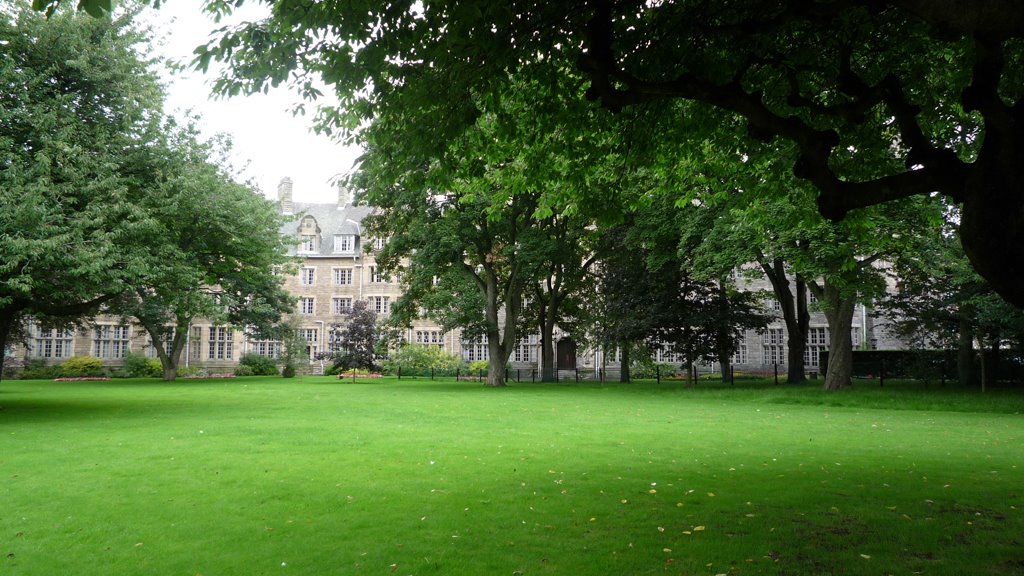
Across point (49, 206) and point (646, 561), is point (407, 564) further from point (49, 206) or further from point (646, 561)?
point (49, 206)

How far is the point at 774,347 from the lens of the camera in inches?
2125

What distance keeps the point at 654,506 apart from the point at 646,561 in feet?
6.02

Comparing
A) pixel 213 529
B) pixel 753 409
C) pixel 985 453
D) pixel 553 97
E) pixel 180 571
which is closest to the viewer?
pixel 180 571

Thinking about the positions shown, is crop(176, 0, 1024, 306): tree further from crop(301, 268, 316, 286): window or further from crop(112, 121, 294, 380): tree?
crop(301, 268, 316, 286): window

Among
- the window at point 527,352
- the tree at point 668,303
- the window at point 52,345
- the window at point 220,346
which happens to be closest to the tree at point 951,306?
the tree at point 668,303

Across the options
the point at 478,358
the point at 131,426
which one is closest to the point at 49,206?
the point at 131,426

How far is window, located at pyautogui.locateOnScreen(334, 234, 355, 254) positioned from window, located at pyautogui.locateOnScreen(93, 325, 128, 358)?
18.6 metres

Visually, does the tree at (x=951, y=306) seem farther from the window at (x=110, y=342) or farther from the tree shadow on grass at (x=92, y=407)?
the window at (x=110, y=342)

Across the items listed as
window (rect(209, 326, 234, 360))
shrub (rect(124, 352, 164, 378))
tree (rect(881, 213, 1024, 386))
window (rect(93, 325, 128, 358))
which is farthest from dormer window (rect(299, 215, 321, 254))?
tree (rect(881, 213, 1024, 386))

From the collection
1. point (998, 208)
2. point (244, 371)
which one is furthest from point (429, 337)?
point (998, 208)

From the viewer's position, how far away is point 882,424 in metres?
15.6

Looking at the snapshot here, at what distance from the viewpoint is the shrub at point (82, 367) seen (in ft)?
153

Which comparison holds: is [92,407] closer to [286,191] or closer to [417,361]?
[417,361]

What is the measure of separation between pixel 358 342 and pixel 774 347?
32401 millimetres
